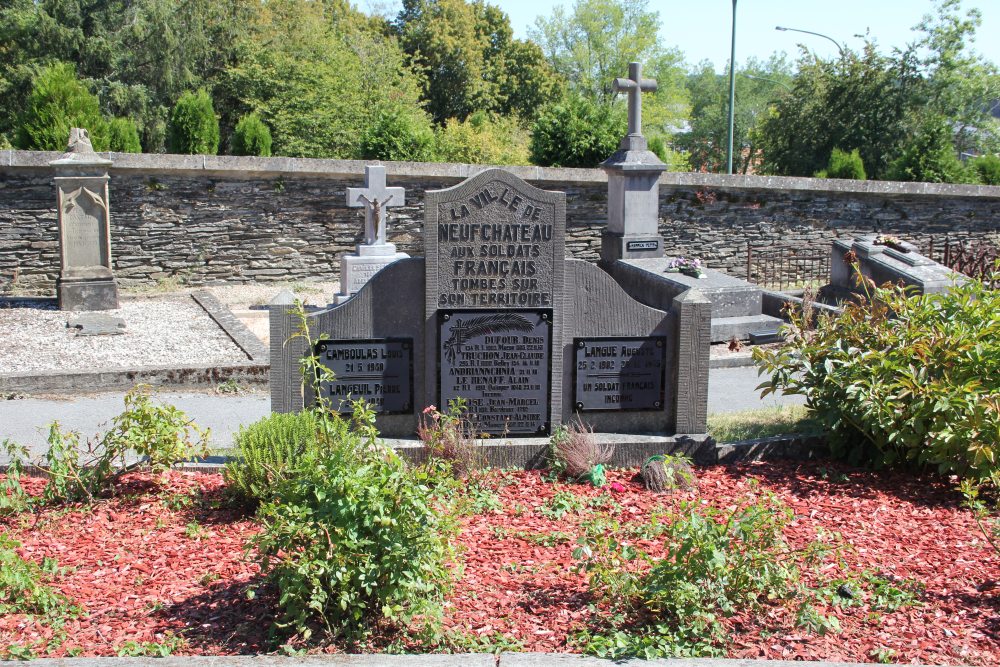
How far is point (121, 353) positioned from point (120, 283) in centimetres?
517

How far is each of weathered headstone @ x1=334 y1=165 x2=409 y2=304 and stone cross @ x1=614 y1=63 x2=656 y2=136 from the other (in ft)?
11.3

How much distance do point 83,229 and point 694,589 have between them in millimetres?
11464

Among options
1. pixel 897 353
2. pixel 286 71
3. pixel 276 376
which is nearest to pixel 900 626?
pixel 897 353

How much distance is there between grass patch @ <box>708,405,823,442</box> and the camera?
700cm

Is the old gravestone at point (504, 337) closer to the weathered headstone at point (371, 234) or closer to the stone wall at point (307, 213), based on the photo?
the weathered headstone at point (371, 234)

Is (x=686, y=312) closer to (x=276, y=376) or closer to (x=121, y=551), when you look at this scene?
(x=276, y=376)

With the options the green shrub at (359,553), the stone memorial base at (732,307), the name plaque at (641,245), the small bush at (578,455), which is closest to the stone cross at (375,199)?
the name plaque at (641,245)

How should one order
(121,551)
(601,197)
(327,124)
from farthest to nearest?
(327,124), (601,197), (121,551)

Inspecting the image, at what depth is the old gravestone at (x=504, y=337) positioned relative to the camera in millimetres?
6062

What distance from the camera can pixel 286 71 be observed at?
26.8 metres

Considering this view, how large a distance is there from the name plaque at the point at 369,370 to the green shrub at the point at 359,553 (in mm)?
2163

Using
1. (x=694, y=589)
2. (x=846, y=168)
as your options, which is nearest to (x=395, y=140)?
(x=846, y=168)

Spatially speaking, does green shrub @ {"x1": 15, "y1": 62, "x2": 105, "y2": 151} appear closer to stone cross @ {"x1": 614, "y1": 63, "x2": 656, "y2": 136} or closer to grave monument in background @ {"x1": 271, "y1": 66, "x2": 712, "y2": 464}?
stone cross @ {"x1": 614, "y1": 63, "x2": 656, "y2": 136}

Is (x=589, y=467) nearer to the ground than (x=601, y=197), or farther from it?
nearer to the ground
